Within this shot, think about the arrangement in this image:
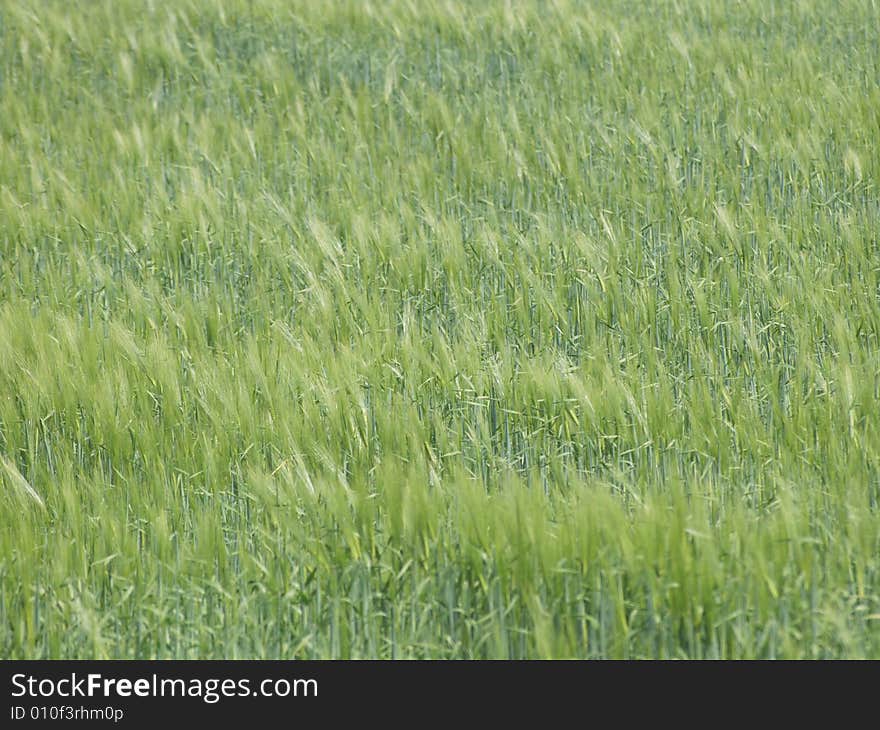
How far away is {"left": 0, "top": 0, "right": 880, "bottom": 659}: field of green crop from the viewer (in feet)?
5.87

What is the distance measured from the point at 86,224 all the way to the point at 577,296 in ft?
5.60

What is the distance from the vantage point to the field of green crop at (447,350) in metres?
1.79

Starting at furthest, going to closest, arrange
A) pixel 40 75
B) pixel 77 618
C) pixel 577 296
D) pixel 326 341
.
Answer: pixel 40 75, pixel 577 296, pixel 326 341, pixel 77 618

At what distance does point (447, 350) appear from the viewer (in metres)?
2.51

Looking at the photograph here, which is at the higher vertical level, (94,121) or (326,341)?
(94,121)

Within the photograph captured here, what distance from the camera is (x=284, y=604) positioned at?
1830 millimetres

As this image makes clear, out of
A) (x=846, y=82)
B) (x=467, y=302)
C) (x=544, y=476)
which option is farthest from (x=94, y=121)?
(x=544, y=476)

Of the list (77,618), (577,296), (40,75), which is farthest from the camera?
(40,75)

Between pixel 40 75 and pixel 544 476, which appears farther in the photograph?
pixel 40 75
